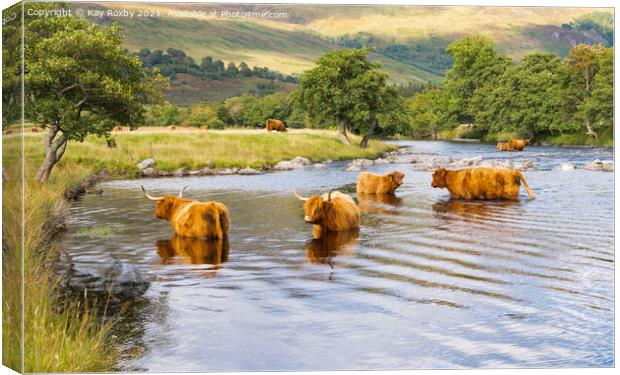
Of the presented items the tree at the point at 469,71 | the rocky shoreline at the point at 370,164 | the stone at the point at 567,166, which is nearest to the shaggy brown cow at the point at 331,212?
the rocky shoreline at the point at 370,164

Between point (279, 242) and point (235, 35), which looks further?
point (279, 242)

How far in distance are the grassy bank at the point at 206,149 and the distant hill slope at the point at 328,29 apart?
30.5 inches

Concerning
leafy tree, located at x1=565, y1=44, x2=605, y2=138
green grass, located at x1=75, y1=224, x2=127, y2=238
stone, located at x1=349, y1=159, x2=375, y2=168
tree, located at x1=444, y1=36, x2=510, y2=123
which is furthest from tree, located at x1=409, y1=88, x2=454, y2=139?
green grass, located at x1=75, y1=224, x2=127, y2=238

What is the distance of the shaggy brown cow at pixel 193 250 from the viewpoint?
27.2 ft

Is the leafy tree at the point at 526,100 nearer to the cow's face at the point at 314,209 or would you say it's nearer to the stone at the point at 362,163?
the stone at the point at 362,163

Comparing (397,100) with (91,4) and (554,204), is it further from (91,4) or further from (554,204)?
(91,4)

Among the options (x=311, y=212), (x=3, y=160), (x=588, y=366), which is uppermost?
(x=3, y=160)

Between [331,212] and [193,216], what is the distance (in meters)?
1.50

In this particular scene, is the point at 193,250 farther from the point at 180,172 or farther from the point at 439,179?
the point at 439,179

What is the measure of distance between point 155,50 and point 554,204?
15.3 ft

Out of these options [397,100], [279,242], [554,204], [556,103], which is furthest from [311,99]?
[554,204]

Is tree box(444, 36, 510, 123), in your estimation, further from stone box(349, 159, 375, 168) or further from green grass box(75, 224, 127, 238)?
green grass box(75, 224, 127, 238)

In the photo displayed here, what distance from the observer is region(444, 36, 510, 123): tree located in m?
7.88

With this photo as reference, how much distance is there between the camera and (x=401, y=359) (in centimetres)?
605
